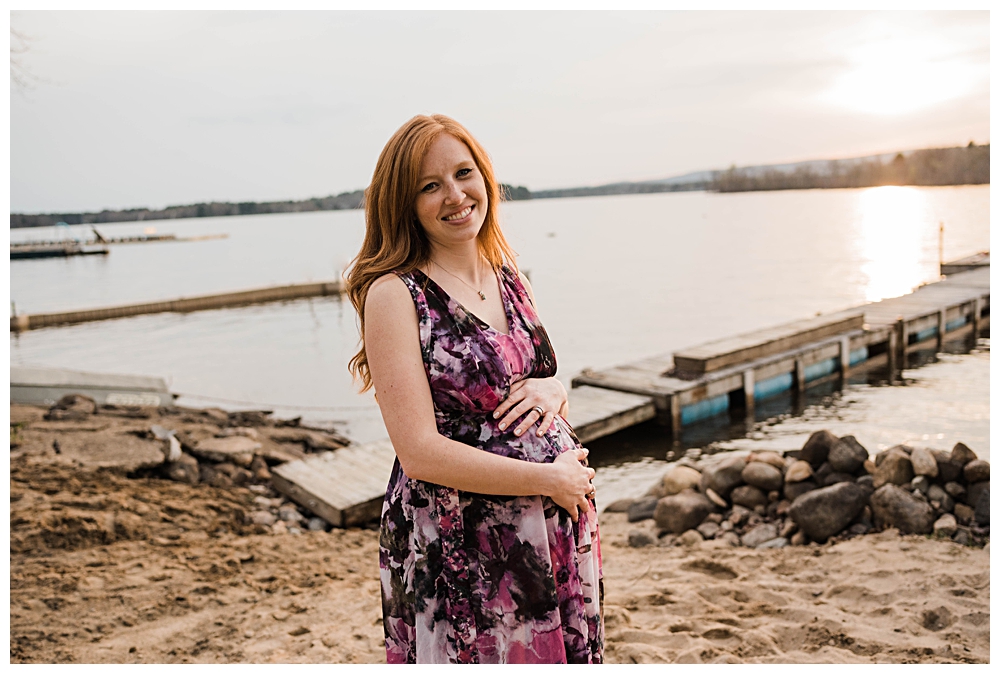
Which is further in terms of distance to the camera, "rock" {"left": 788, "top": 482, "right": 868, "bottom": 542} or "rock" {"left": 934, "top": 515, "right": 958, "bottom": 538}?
"rock" {"left": 788, "top": 482, "right": 868, "bottom": 542}

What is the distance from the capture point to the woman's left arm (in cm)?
207

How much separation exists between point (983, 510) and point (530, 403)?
183 inches

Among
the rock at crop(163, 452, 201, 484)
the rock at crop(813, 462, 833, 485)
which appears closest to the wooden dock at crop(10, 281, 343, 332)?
the rock at crop(163, 452, 201, 484)

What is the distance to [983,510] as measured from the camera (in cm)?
530

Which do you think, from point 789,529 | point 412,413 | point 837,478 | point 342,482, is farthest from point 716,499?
point 412,413

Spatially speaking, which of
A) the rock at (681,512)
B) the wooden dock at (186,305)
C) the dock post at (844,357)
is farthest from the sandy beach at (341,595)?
the wooden dock at (186,305)

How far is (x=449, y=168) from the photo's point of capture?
2053 mm

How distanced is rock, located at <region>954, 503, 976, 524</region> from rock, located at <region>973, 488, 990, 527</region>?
0.04 meters

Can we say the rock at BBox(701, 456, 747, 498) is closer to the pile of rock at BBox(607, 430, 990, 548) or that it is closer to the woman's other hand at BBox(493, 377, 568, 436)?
the pile of rock at BBox(607, 430, 990, 548)

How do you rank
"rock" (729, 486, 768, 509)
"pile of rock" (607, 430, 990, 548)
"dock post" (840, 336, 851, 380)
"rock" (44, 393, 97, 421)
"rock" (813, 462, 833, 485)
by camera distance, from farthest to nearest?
"dock post" (840, 336, 851, 380) → "rock" (44, 393, 97, 421) → "rock" (729, 486, 768, 509) → "rock" (813, 462, 833, 485) → "pile of rock" (607, 430, 990, 548)

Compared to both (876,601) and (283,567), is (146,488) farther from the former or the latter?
(876,601)

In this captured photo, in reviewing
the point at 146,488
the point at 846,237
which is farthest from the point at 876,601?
the point at 846,237

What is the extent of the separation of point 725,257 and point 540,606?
57.2 meters

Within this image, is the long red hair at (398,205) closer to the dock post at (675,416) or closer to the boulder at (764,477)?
the boulder at (764,477)
